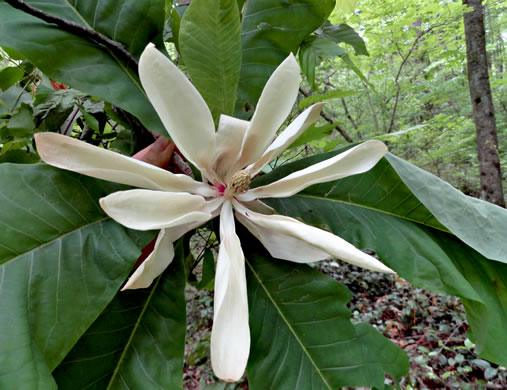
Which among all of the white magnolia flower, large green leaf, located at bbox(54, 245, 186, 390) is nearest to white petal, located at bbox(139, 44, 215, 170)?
the white magnolia flower

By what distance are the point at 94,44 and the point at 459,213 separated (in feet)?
1.96

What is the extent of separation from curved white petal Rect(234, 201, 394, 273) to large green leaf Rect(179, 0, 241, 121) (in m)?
0.18

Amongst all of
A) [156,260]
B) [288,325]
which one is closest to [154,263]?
[156,260]

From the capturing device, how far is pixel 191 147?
1.32ft

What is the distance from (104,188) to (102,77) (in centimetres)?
16

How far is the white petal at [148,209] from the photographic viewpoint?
0.31 metres

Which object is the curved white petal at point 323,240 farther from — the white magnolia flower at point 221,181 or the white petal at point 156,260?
the white petal at point 156,260

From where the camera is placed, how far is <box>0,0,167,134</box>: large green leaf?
42cm

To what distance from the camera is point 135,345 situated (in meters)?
0.44

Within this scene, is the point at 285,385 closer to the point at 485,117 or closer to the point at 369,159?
Answer: the point at 369,159

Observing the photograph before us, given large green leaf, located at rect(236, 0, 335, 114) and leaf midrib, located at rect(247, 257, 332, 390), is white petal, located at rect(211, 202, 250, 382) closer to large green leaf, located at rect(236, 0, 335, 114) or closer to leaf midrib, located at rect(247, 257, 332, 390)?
leaf midrib, located at rect(247, 257, 332, 390)

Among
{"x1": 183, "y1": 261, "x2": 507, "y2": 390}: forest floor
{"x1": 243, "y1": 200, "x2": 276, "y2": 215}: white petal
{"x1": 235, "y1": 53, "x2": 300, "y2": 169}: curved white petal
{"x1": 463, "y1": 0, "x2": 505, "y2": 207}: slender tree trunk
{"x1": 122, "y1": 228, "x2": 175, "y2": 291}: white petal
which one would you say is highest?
{"x1": 463, "y1": 0, "x2": 505, "y2": 207}: slender tree trunk

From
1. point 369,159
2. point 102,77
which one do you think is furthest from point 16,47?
point 369,159

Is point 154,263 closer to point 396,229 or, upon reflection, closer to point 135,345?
point 135,345
